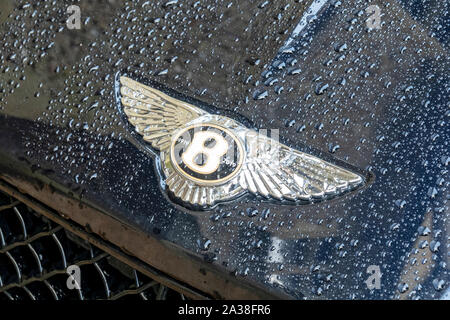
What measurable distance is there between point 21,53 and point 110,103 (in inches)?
9.8

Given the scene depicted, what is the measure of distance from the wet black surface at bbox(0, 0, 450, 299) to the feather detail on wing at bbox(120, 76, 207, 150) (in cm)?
3

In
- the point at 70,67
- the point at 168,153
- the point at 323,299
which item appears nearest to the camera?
the point at 323,299

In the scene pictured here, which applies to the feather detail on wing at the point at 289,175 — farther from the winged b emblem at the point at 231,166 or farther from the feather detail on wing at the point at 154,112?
the feather detail on wing at the point at 154,112

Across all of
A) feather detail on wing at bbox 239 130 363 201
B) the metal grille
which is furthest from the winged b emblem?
the metal grille

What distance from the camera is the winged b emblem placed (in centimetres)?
110

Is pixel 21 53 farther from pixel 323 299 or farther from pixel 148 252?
pixel 323 299

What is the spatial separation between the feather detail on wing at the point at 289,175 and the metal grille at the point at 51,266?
264mm

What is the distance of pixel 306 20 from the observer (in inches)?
50.3

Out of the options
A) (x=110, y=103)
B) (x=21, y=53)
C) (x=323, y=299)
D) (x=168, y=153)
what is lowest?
(x=323, y=299)

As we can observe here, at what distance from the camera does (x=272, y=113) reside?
3.84 feet

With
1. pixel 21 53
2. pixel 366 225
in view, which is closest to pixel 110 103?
pixel 21 53

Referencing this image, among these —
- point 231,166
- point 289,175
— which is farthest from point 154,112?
point 289,175

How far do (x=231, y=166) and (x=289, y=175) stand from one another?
11cm

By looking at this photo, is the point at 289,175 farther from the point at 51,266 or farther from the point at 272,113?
the point at 51,266
